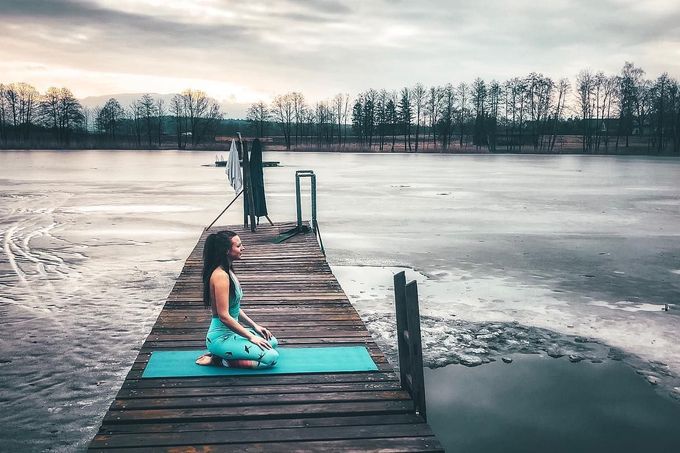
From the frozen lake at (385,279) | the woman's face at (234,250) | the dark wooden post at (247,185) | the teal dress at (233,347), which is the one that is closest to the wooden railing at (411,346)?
the teal dress at (233,347)

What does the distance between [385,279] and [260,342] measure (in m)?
6.18

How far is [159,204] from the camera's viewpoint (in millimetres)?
22547

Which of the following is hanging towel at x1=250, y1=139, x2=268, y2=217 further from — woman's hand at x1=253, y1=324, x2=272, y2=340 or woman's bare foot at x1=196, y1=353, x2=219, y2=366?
woman's bare foot at x1=196, y1=353, x2=219, y2=366


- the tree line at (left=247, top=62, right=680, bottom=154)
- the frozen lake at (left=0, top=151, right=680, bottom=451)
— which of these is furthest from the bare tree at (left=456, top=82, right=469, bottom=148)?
A: the frozen lake at (left=0, top=151, right=680, bottom=451)

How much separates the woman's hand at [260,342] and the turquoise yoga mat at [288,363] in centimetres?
19

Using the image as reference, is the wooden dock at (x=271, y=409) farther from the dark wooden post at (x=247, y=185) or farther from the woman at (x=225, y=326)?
the dark wooden post at (x=247, y=185)

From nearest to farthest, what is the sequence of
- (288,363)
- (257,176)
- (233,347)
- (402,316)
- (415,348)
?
(415,348) → (402,316) → (233,347) → (288,363) → (257,176)

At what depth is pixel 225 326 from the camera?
5.27m

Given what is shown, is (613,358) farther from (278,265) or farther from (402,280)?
(278,265)

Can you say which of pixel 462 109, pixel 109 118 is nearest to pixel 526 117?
pixel 462 109

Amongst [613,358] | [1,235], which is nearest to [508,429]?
[613,358]

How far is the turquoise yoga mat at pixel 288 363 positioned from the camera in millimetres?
5148

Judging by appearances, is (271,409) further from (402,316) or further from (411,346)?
(402,316)

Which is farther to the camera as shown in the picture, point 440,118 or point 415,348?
point 440,118
